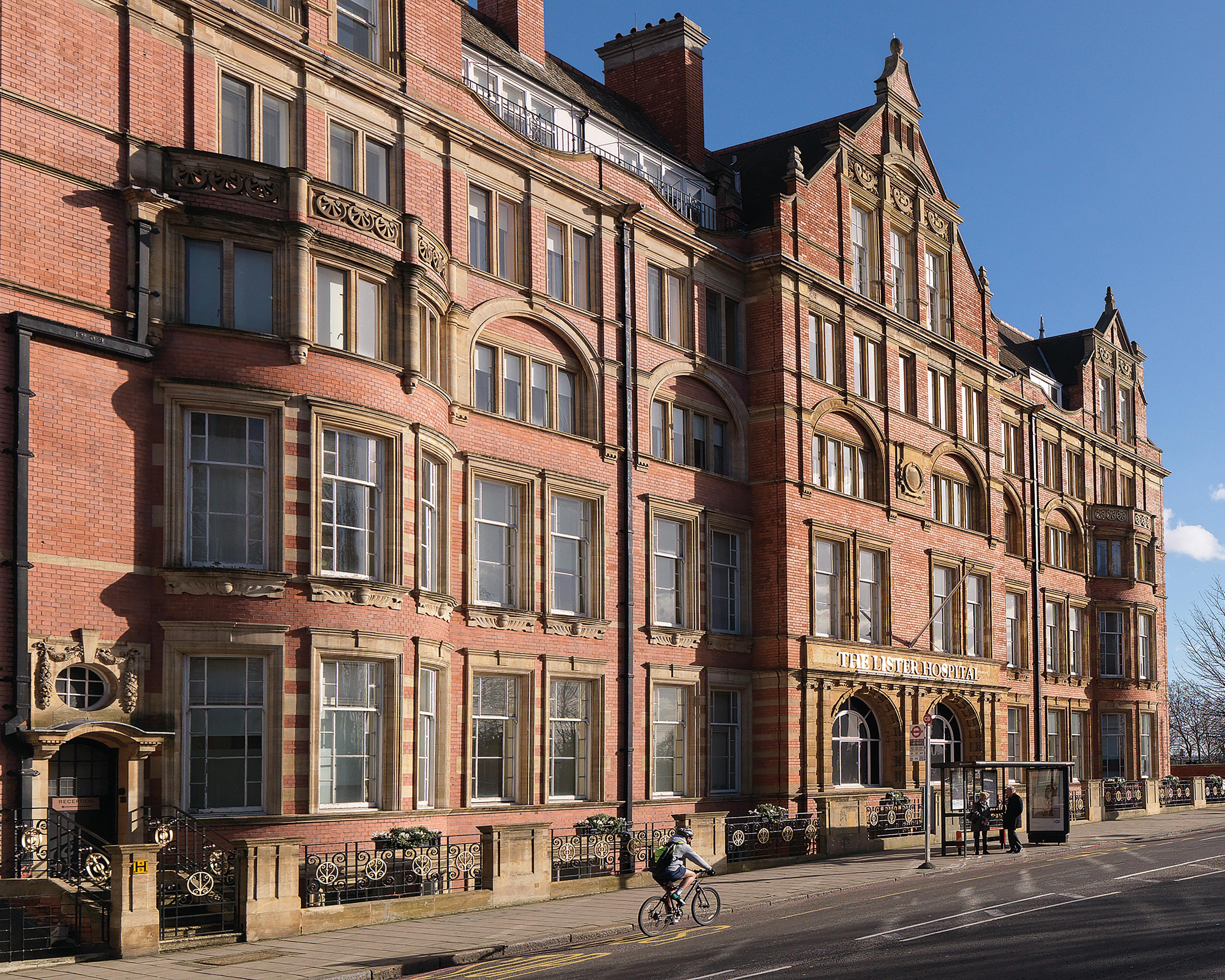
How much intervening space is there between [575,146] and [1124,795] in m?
35.4

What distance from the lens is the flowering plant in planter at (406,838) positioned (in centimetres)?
2394

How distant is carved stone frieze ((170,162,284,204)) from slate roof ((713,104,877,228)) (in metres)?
17.6

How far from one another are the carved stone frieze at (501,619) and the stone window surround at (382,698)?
369cm

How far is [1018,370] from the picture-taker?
180ft

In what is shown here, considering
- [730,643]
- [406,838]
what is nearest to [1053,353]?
[730,643]

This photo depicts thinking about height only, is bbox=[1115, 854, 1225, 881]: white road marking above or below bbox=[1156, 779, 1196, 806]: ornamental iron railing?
above

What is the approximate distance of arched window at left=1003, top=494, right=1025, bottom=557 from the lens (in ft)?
169

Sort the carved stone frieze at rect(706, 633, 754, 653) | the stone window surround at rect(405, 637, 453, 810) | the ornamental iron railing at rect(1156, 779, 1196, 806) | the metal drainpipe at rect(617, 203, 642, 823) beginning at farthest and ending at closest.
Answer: the ornamental iron railing at rect(1156, 779, 1196, 806)
the carved stone frieze at rect(706, 633, 754, 653)
the metal drainpipe at rect(617, 203, 642, 823)
the stone window surround at rect(405, 637, 453, 810)

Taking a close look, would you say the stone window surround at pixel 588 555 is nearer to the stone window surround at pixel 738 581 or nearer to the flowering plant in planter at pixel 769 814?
the stone window surround at pixel 738 581

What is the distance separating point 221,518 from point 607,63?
2424 centimetres

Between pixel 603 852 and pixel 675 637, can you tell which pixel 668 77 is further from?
pixel 603 852

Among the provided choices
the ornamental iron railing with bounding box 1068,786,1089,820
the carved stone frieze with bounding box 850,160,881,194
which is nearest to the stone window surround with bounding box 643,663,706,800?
the carved stone frieze with bounding box 850,160,881,194

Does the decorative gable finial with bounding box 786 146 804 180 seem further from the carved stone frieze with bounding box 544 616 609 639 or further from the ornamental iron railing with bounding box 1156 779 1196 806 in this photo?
the ornamental iron railing with bounding box 1156 779 1196 806

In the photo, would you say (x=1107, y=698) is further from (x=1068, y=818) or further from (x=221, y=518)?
(x=221, y=518)
